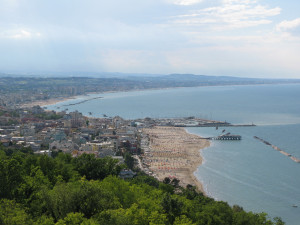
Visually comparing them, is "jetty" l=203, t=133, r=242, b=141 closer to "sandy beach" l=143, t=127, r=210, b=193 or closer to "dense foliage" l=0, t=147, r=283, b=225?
"sandy beach" l=143, t=127, r=210, b=193

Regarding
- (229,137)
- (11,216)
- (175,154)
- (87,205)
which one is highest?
(11,216)

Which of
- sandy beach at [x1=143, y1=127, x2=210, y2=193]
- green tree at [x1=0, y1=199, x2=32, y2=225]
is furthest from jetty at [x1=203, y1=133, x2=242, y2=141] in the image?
green tree at [x1=0, y1=199, x2=32, y2=225]

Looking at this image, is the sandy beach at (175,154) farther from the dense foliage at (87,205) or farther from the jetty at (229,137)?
the dense foliage at (87,205)

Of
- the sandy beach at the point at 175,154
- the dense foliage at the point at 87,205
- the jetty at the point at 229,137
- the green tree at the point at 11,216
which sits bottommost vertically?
the sandy beach at the point at 175,154

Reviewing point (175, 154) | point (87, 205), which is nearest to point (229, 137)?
point (175, 154)

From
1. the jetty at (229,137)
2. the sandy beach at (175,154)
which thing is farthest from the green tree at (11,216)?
the jetty at (229,137)

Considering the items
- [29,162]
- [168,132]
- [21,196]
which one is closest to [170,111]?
[168,132]

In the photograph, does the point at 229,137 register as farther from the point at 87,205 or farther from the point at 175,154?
the point at 87,205

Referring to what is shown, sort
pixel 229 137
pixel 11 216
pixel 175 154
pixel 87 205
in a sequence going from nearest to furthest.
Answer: pixel 11 216
pixel 87 205
pixel 175 154
pixel 229 137

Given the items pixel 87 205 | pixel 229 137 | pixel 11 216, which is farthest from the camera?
pixel 229 137
